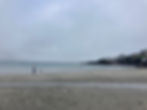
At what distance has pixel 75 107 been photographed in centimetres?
1103

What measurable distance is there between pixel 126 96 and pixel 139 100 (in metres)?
1.06

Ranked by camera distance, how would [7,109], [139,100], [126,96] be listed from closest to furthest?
[7,109]
[139,100]
[126,96]

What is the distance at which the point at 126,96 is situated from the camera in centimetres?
1334

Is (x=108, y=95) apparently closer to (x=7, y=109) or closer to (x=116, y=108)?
(x=116, y=108)

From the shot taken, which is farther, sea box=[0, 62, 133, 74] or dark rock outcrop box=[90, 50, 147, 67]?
dark rock outcrop box=[90, 50, 147, 67]

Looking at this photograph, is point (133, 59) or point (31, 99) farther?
point (133, 59)

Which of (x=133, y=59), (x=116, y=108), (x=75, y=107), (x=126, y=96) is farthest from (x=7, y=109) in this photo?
(x=133, y=59)

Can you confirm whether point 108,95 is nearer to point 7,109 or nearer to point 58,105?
point 58,105

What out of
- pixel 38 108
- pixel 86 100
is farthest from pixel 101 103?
pixel 38 108

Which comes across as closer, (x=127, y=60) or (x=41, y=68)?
(x=41, y=68)

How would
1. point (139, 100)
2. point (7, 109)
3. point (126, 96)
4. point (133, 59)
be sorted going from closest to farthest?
point (7, 109)
point (139, 100)
point (126, 96)
point (133, 59)

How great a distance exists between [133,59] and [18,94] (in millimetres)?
93144

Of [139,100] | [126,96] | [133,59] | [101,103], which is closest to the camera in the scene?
[101,103]

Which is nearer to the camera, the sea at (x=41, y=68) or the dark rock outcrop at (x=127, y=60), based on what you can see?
the sea at (x=41, y=68)
